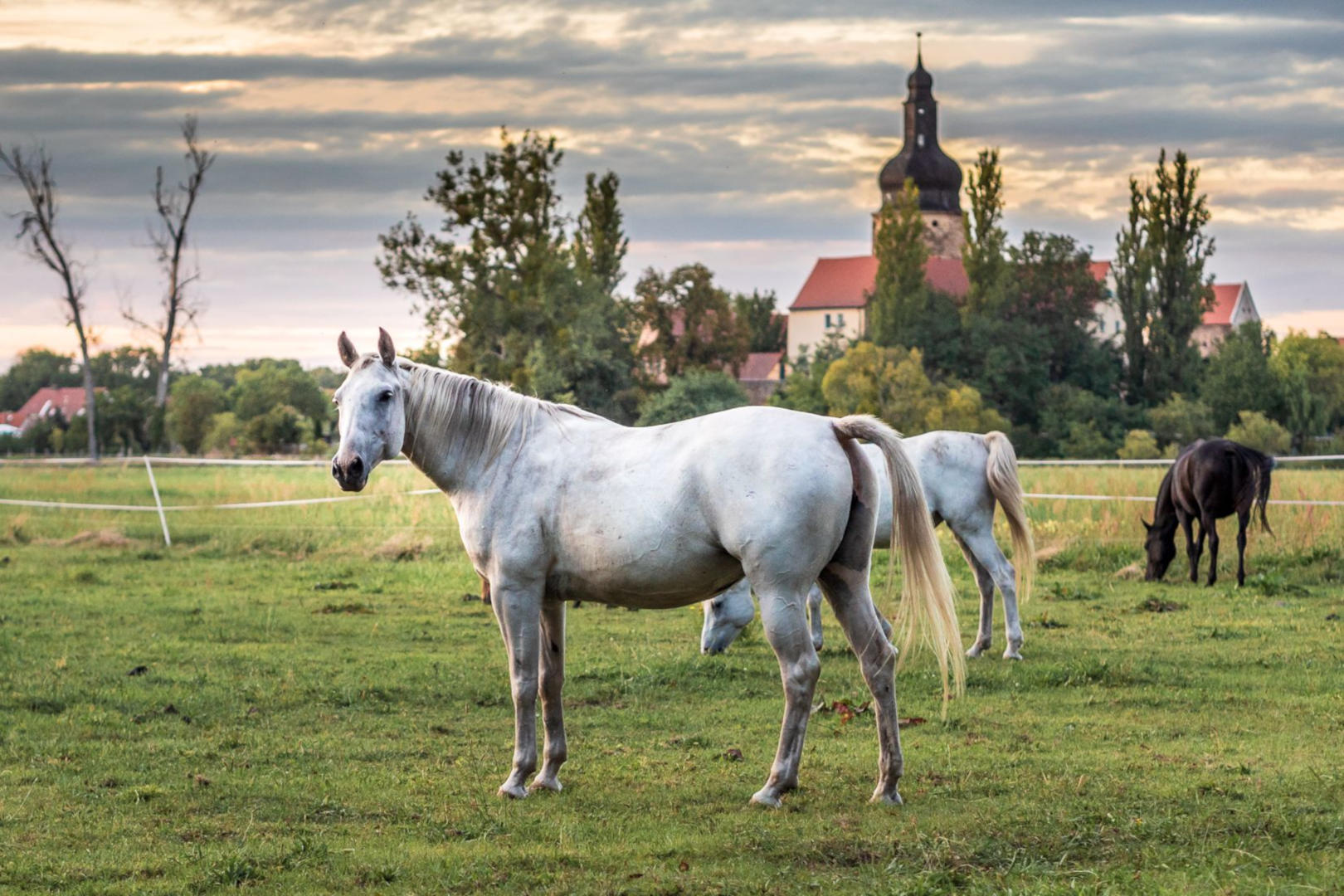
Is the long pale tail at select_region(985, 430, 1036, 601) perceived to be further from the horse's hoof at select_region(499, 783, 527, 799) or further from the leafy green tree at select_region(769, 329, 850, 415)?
the leafy green tree at select_region(769, 329, 850, 415)

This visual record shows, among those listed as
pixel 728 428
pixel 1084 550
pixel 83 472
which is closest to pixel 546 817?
pixel 728 428

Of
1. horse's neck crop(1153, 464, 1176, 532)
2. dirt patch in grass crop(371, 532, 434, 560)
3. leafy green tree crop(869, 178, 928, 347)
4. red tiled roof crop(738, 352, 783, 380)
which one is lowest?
dirt patch in grass crop(371, 532, 434, 560)

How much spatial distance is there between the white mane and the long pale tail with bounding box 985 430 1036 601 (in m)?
4.61

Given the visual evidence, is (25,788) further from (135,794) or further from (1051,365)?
(1051,365)

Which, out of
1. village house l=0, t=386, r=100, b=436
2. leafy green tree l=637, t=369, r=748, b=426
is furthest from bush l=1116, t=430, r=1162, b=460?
village house l=0, t=386, r=100, b=436

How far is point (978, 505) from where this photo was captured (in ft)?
31.9

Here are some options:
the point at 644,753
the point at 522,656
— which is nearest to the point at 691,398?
the point at 644,753

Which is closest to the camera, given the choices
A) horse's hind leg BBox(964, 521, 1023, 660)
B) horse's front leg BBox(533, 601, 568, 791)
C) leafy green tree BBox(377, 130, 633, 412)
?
horse's front leg BBox(533, 601, 568, 791)

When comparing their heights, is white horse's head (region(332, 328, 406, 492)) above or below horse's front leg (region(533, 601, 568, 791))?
above

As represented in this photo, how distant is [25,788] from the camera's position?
18.7 feet

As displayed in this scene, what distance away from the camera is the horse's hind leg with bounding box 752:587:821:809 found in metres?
5.25

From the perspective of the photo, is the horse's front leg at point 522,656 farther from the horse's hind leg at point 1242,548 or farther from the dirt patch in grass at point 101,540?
the dirt patch in grass at point 101,540

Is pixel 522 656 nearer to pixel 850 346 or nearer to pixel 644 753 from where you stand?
pixel 644 753

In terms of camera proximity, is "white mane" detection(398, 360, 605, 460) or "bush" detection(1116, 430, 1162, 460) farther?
"bush" detection(1116, 430, 1162, 460)
